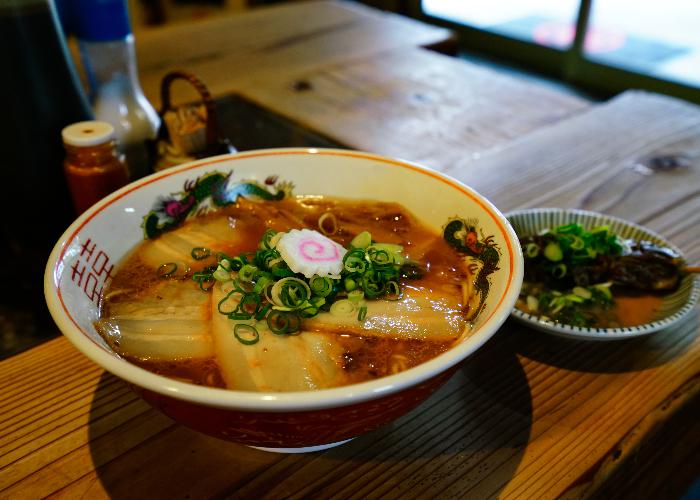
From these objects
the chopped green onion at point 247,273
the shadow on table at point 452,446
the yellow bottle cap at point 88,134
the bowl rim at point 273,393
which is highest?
the yellow bottle cap at point 88,134

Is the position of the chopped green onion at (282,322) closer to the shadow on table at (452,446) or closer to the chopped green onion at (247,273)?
the chopped green onion at (247,273)

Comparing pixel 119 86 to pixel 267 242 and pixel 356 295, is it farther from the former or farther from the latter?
pixel 356 295

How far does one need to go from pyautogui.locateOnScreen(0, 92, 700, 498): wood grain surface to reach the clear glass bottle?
80cm

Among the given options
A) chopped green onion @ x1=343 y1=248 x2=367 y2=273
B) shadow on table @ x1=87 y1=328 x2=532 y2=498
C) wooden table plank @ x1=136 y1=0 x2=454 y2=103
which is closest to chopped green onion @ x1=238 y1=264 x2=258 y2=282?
chopped green onion @ x1=343 y1=248 x2=367 y2=273

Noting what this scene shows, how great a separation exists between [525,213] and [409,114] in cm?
88

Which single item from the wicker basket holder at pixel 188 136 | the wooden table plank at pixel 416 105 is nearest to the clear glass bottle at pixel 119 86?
the wicker basket holder at pixel 188 136

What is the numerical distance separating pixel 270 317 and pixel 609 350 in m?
0.70

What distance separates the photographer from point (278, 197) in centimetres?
132

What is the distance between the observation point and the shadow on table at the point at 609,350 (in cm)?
113

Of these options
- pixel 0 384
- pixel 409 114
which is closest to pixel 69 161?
pixel 0 384

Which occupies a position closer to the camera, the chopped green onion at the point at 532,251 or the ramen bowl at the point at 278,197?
the ramen bowl at the point at 278,197

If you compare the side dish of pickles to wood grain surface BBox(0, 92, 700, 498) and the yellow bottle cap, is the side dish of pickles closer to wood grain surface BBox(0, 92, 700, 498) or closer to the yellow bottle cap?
wood grain surface BBox(0, 92, 700, 498)

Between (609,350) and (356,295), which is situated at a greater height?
(356,295)

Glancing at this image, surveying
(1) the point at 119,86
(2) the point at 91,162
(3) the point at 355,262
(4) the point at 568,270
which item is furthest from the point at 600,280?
(1) the point at 119,86
